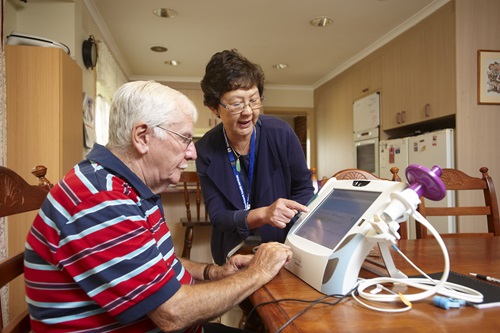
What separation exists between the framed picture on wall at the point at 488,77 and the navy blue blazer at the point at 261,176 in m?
2.64

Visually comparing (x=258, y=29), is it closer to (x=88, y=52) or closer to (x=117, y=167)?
(x=88, y=52)

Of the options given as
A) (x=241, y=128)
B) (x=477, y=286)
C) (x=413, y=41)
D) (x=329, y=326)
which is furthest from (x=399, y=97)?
(x=329, y=326)

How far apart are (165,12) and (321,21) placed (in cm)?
164

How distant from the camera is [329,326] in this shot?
21.5 inches

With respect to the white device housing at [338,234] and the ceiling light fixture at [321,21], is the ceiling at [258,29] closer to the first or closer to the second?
the ceiling light fixture at [321,21]

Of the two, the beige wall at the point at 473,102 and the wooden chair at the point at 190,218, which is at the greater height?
the beige wall at the point at 473,102

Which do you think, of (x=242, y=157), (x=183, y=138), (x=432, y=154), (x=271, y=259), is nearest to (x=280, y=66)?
(x=432, y=154)

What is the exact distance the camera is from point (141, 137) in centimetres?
81

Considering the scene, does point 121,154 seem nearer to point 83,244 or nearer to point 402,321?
point 83,244

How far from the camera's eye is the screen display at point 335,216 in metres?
0.75

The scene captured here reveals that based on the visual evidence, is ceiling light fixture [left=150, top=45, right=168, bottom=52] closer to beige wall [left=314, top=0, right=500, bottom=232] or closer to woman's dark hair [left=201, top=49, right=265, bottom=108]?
beige wall [left=314, top=0, right=500, bottom=232]

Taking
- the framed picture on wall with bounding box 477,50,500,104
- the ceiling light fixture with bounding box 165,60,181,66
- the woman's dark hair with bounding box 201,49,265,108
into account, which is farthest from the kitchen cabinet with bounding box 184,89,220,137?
the woman's dark hair with bounding box 201,49,265,108

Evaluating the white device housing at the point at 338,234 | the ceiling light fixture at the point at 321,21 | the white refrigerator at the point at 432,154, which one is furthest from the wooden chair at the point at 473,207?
the ceiling light fixture at the point at 321,21

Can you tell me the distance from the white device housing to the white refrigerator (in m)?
2.70
